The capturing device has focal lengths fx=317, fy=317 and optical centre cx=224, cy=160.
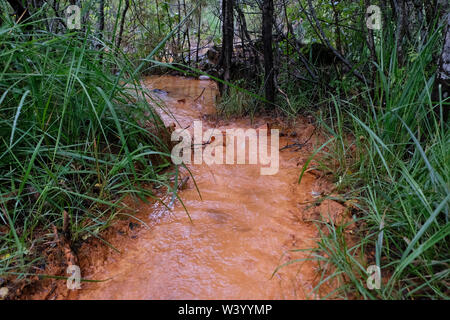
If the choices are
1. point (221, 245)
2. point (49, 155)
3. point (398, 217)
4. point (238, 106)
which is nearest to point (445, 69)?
point (398, 217)

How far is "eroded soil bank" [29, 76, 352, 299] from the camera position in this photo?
126cm

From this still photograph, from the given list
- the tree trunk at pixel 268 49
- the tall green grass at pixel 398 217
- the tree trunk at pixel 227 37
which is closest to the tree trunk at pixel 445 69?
the tall green grass at pixel 398 217

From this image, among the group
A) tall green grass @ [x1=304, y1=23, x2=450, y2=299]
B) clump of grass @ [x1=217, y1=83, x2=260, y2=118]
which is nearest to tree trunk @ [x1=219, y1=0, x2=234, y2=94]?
clump of grass @ [x1=217, y1=83, x2=260, y2=118]

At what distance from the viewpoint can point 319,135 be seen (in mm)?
2619

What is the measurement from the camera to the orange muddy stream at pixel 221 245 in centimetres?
126

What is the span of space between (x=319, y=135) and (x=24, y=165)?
207 cm

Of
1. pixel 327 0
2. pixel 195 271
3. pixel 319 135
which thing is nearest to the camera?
pixel 195 271

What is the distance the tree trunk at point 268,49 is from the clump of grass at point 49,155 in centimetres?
158

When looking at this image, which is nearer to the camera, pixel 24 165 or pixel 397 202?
pixel 397 202

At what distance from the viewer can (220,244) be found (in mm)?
1504

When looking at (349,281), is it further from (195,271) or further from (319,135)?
(319,135)

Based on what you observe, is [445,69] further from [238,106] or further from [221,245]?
[238,106]

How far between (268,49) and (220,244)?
7.02ft
